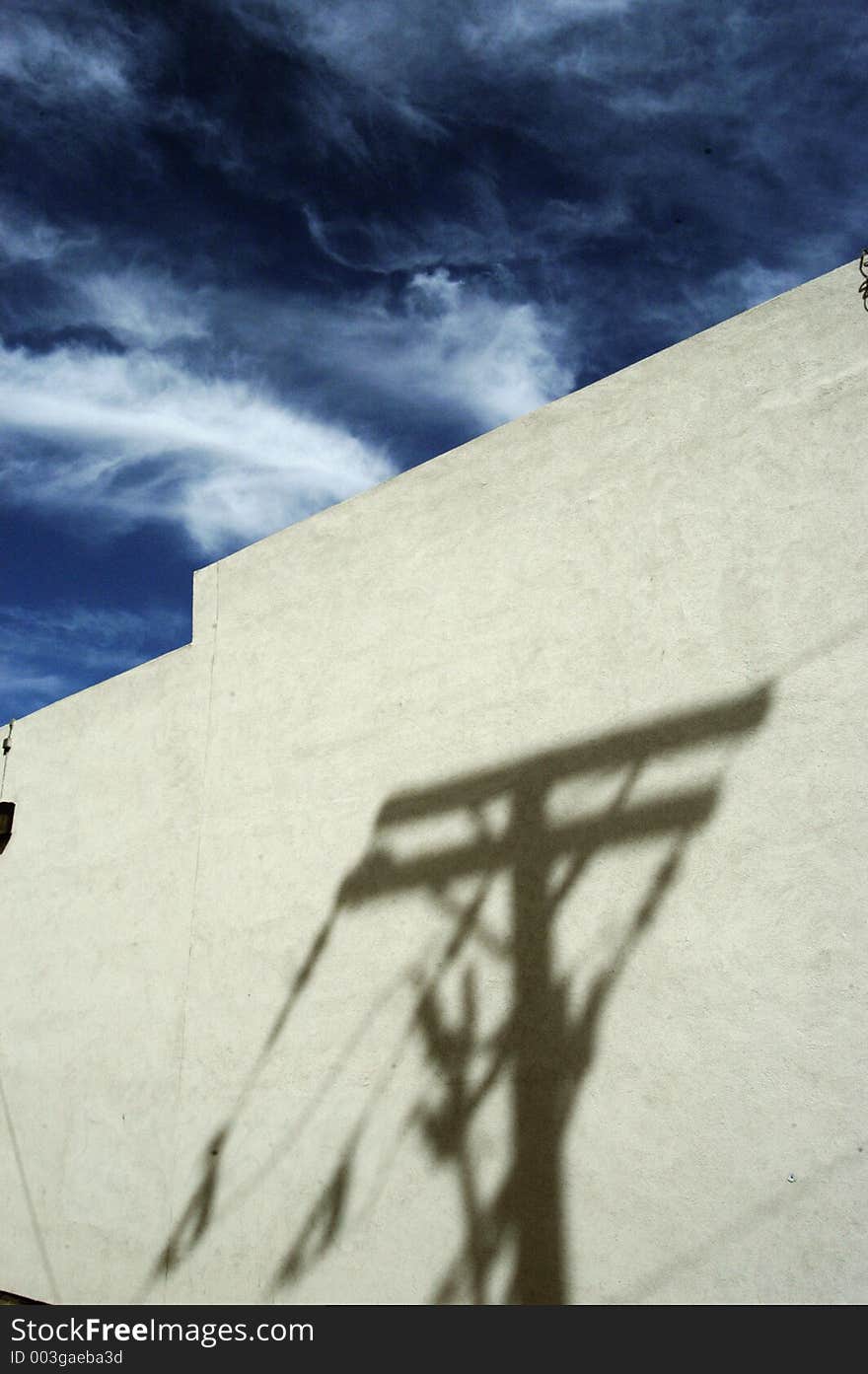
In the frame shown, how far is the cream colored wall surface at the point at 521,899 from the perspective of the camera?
3.22 metres

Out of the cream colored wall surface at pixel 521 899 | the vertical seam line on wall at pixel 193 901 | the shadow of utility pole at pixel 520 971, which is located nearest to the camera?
the cream colored wall surface at pixel 521 899

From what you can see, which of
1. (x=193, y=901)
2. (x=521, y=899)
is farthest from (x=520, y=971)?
(x=193, y=901)

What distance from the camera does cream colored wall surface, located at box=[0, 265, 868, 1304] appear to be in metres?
3.22

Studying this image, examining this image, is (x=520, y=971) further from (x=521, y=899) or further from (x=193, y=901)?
(x=193, y=901)

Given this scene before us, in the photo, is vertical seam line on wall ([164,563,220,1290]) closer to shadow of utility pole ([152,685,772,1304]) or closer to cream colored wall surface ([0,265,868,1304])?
cream colored wall surface ([0,265,868,1304])

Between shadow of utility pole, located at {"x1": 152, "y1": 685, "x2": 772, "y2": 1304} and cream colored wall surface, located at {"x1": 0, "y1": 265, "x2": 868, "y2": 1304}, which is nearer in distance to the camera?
cream colored wall surface, located at {"x1": 0, "y1": 265, "x2": 868, "y2": 1304}

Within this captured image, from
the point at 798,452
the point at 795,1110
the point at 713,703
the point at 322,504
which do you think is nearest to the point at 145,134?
the point at 322,504

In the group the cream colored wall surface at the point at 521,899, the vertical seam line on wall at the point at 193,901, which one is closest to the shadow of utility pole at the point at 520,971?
the cream colored wall surface at the point at 521,899

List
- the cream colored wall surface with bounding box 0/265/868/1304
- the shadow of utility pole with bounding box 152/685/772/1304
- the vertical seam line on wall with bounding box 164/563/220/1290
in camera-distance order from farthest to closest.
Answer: the vertical seam line on wall with bounding box 164/563/220/1290, the shadow of utility pole with bounding box 152/685/772/1304, the cream colored wall surface with bounding box 0/265/868/1304

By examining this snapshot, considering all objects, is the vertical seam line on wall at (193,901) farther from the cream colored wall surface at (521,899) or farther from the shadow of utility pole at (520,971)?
the shadow of utility pole at (520,971)

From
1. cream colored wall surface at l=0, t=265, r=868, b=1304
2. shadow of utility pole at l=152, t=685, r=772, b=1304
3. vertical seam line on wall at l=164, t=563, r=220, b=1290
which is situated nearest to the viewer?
cream colored wall surface at l=0, t=265, r=868, b=1304

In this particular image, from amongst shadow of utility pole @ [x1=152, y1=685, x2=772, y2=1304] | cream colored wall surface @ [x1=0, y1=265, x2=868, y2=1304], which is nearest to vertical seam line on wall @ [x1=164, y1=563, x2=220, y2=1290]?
cream colored wall surface @ [x1=0, y1=265, x2=868, y2=1304]

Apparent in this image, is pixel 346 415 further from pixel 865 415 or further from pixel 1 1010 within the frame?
pixel 1 1010
